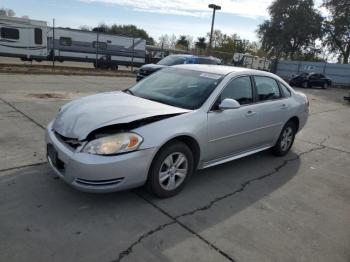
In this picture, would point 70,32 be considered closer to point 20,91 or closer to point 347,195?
point 20,91

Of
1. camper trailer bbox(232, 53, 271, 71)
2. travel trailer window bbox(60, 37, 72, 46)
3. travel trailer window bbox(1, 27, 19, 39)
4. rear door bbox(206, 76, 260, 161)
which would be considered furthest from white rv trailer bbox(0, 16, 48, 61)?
camper trailer bbox(232, 53, 271, 71)

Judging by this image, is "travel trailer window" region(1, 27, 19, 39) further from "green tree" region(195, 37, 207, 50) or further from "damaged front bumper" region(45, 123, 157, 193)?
"green tree" region(195, 37, 207, 50)

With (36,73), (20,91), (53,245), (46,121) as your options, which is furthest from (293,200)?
(36,73)

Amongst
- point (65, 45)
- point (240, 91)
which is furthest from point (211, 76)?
point (65, 45)

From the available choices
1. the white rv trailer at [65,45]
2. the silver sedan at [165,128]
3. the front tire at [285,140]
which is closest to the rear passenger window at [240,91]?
A: the silver sedan at [165,128]

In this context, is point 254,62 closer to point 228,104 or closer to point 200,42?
point 200,42

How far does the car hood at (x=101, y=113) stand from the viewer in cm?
369

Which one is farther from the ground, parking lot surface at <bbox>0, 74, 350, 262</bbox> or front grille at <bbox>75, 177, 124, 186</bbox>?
front grille at <bbox>75, 177, 124, 186</bbox>

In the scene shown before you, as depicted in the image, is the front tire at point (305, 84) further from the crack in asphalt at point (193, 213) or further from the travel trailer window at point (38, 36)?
the crack in asphalt at point (193, 213)

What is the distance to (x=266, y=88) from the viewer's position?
18.3 ft

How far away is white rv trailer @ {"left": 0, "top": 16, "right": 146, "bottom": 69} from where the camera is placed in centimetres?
2303

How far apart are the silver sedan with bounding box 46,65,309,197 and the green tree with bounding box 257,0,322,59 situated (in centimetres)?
4288

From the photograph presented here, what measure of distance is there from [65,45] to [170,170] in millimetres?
24278

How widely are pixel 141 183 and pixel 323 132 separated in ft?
21.8
